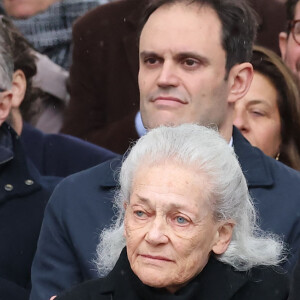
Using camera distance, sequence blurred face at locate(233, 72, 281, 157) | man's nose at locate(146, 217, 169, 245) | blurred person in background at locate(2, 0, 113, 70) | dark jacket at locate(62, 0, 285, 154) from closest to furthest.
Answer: man's nose at locate(146, 217, 169, 245)
blurred face at locate(233, 72, 281, 157)
dark jacket at locate(62, 0, 285, 154)
blurred person in background at locate(2, 0, 113, 70)

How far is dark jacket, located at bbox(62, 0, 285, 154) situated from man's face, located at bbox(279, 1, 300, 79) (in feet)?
0.67

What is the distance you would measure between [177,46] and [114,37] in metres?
1.66

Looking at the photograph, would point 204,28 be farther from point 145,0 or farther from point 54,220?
Answer: point 145,0

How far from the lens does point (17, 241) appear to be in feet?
14.8

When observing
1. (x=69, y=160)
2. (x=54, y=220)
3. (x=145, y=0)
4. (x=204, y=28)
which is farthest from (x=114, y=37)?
(x=54, y=220)

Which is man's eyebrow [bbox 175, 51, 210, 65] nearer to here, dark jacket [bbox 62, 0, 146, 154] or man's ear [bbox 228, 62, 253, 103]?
man's ear [bbox 228, 62, 253, 103]

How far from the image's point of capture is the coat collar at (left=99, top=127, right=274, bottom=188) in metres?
4.09

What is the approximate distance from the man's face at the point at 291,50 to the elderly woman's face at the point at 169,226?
2032 millimetres

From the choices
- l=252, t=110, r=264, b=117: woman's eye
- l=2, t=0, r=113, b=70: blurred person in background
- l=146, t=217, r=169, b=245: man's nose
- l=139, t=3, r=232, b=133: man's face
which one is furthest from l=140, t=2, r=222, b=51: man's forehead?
l=2, t=0, r=113, b=70: blurred person in background

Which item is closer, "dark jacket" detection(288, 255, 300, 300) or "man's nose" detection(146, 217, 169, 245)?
"dark jacket" detection(288, 255, 300, 300)

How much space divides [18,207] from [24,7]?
2214mm

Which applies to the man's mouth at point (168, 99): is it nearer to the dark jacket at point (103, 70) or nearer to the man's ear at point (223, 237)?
the man's ear at point (223, 237)

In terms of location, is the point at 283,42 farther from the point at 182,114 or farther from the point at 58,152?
the point at 182,114

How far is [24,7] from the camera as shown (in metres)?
6.48
